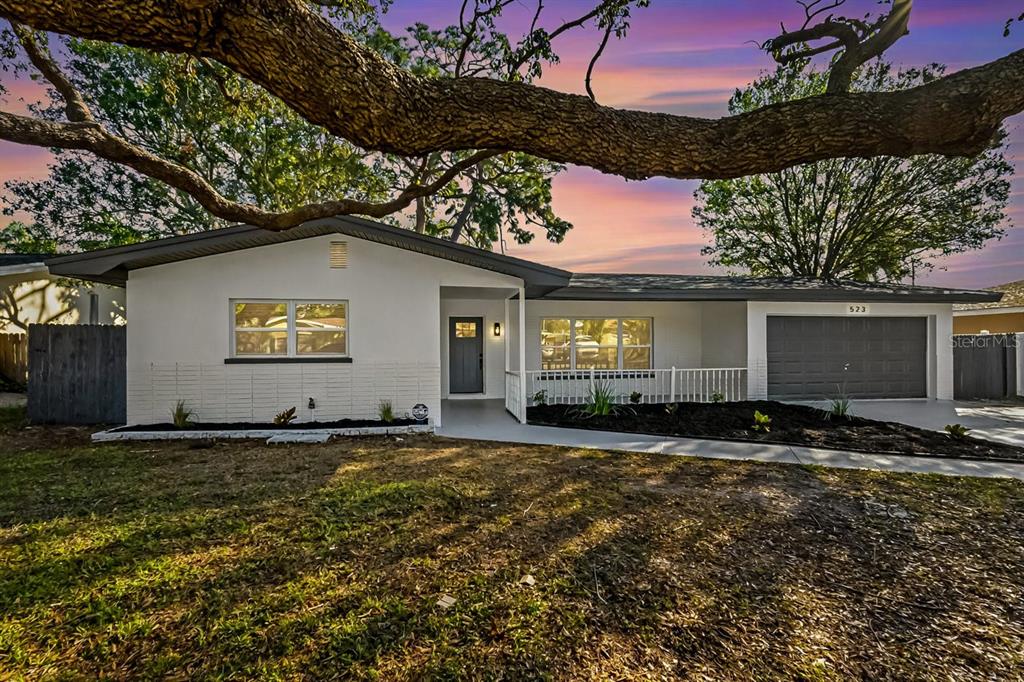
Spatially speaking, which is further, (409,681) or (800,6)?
(800,6)

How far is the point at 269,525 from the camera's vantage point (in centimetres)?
392

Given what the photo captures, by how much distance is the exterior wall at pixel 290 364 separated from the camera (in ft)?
26.3

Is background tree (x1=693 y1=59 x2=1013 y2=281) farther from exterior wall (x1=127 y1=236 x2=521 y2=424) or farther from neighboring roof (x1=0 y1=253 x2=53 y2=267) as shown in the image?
neighboring roof (x1=0 y1=253 x2=53 y2=267)

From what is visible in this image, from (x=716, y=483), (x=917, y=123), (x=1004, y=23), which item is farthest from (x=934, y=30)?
(x=716, y=483)

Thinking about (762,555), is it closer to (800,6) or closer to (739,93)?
(800,6)

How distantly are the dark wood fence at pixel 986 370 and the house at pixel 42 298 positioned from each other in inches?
936

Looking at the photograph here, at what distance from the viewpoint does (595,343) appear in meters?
12.3

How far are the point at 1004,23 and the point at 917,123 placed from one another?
4.46 m

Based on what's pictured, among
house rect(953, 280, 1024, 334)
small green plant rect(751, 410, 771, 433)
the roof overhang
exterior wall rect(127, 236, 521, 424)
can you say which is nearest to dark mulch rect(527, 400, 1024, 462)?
small green plant rect(751, 410, 771, 433)

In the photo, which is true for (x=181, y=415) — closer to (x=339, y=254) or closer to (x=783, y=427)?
(x=339, y=254)

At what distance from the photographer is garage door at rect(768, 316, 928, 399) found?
36.2 feet

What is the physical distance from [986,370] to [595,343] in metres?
9.99

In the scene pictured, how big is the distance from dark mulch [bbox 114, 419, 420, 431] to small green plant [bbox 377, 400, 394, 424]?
6cm

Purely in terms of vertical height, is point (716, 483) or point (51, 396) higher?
point (51, 396)
